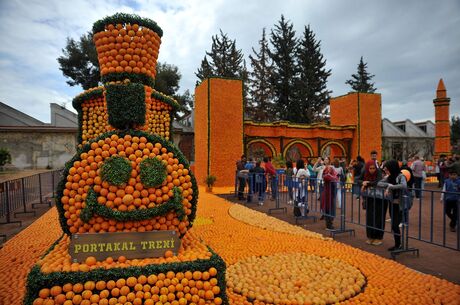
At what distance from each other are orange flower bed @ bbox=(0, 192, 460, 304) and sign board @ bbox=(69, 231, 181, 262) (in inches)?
48.4

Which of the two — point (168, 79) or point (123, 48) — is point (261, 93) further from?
point (123, 48)

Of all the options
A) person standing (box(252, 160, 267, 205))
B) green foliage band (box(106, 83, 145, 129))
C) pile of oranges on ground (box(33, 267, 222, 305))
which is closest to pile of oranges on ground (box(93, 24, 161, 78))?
green foliage band (box(106, 83, 145, 129))

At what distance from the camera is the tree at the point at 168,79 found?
29.5 metres

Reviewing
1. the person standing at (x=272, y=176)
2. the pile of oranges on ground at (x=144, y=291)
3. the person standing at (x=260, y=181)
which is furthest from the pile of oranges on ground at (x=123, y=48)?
the person standing at (x=260, y=181)

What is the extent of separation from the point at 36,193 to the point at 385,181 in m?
15.4

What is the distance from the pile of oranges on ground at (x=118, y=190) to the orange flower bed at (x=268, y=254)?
57.6 inches

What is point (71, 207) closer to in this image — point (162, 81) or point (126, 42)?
point (126, 42)

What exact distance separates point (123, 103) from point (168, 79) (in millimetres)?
→ 28396

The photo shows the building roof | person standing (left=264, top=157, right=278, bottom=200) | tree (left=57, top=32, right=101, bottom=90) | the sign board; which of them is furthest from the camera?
the building roof

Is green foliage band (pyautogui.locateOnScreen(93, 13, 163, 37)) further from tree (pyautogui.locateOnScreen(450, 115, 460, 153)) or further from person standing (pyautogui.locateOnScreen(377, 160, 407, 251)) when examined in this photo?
tree (pyautogui.locateOnScreen(450, 115, 460, 153))

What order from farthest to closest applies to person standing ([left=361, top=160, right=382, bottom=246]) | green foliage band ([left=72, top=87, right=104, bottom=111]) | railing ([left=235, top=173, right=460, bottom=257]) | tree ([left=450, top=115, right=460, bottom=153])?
tree ([left=450, top=115, right=460, bottom=153]), green foliage band ([left=72, top=87, right=104, bottom=111]), person standing ([left=361, top=160, right=382, bottom=246]), railing ([left=235, top=173, right=460, bottom=257])

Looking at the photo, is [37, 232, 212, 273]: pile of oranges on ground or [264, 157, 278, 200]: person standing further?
[264, 157, 278, 200]: person standing

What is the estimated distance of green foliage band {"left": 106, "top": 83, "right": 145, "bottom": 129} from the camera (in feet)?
12.0

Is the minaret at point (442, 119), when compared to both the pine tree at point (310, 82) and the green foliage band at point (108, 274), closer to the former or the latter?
the pine tree at point (310, 82)
